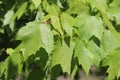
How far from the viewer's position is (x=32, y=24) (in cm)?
138

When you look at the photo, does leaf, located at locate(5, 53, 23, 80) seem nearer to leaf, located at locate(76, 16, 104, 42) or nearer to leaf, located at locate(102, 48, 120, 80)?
leaf, located at locate(76, 16, 104, 42)

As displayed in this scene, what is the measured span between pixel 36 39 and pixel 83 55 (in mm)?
223

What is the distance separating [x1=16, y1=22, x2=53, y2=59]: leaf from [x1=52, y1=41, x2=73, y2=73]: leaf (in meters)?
0.04

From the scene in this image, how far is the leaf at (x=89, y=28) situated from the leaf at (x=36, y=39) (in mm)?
157

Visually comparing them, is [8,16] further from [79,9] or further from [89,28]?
[89,28]

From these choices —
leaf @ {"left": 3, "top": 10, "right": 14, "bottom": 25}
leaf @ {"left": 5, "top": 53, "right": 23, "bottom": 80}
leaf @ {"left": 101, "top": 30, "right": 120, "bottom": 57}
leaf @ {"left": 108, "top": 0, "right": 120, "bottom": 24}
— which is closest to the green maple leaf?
leaf @ {"left": 5, "top": 53, "right": 23, "bottom": 80}

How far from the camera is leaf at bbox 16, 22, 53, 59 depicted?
1.31 metres

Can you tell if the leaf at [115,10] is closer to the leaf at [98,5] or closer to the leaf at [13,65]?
the leaf at [98,5]

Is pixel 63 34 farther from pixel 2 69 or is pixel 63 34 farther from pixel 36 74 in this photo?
pixel 2 69

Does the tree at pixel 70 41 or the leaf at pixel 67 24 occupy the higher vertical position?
the leaf at pixel 67 24

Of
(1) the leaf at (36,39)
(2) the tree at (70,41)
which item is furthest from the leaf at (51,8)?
(1) the leaf at (36,39)

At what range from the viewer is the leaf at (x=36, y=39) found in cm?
131

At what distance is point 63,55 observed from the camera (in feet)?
4.42

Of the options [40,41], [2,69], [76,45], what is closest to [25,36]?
[40,41]
